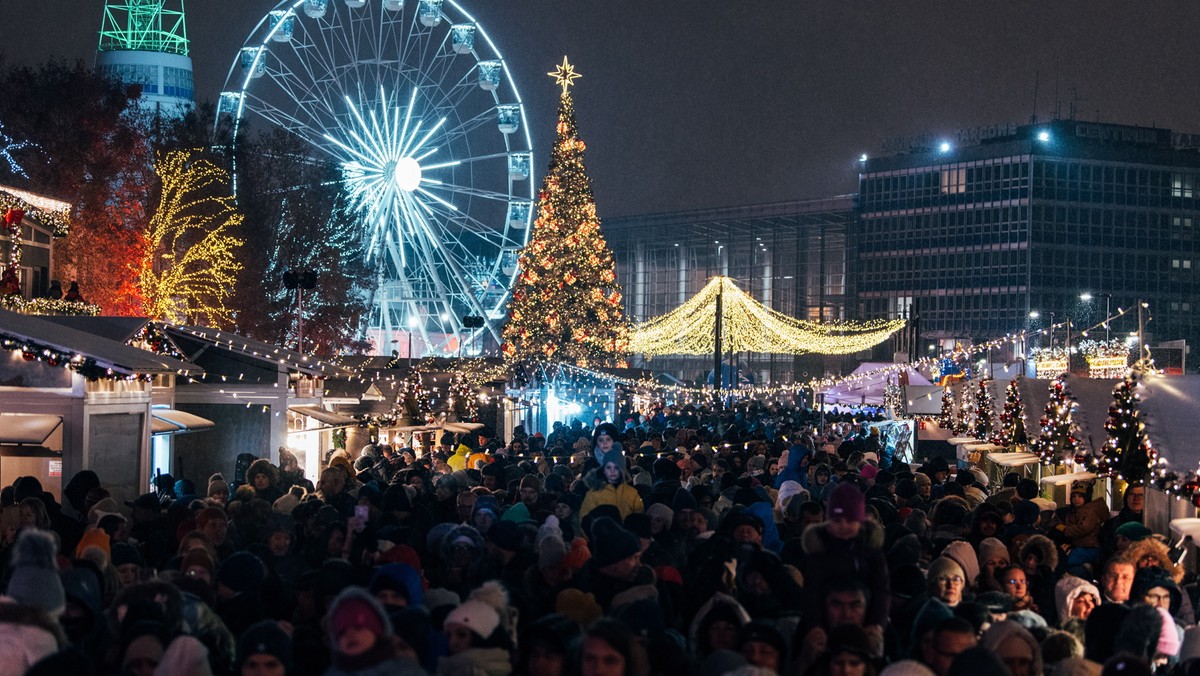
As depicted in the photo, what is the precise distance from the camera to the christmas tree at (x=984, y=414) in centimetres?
2708

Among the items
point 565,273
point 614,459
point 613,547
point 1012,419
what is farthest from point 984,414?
point 565,273

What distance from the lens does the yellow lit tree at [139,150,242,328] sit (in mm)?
41594

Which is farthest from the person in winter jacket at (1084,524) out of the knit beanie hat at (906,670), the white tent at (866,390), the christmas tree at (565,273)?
the christmas tree at (565,273)

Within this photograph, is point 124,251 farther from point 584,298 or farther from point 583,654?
point 583,654

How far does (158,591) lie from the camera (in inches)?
295

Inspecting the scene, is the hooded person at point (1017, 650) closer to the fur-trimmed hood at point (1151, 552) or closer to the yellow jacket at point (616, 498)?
the fur-trimmed hood at point (1151, 552)

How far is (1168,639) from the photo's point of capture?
8.52 meters

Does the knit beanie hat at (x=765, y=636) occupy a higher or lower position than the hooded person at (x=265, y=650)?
higher

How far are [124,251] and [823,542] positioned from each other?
3587 centimetres

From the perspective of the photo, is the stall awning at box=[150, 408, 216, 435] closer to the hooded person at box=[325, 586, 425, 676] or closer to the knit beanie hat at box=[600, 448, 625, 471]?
the knit beanie hat at box=[600, 448, 625, 471]

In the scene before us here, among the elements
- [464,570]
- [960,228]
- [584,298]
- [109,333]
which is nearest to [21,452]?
[109,333]

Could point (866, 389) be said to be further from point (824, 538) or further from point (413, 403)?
point (824, 538)

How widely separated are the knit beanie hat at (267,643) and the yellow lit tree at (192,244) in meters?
35.2

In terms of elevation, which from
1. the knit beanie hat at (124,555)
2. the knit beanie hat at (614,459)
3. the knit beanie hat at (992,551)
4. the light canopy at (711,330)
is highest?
the light canopy at (711,330)
